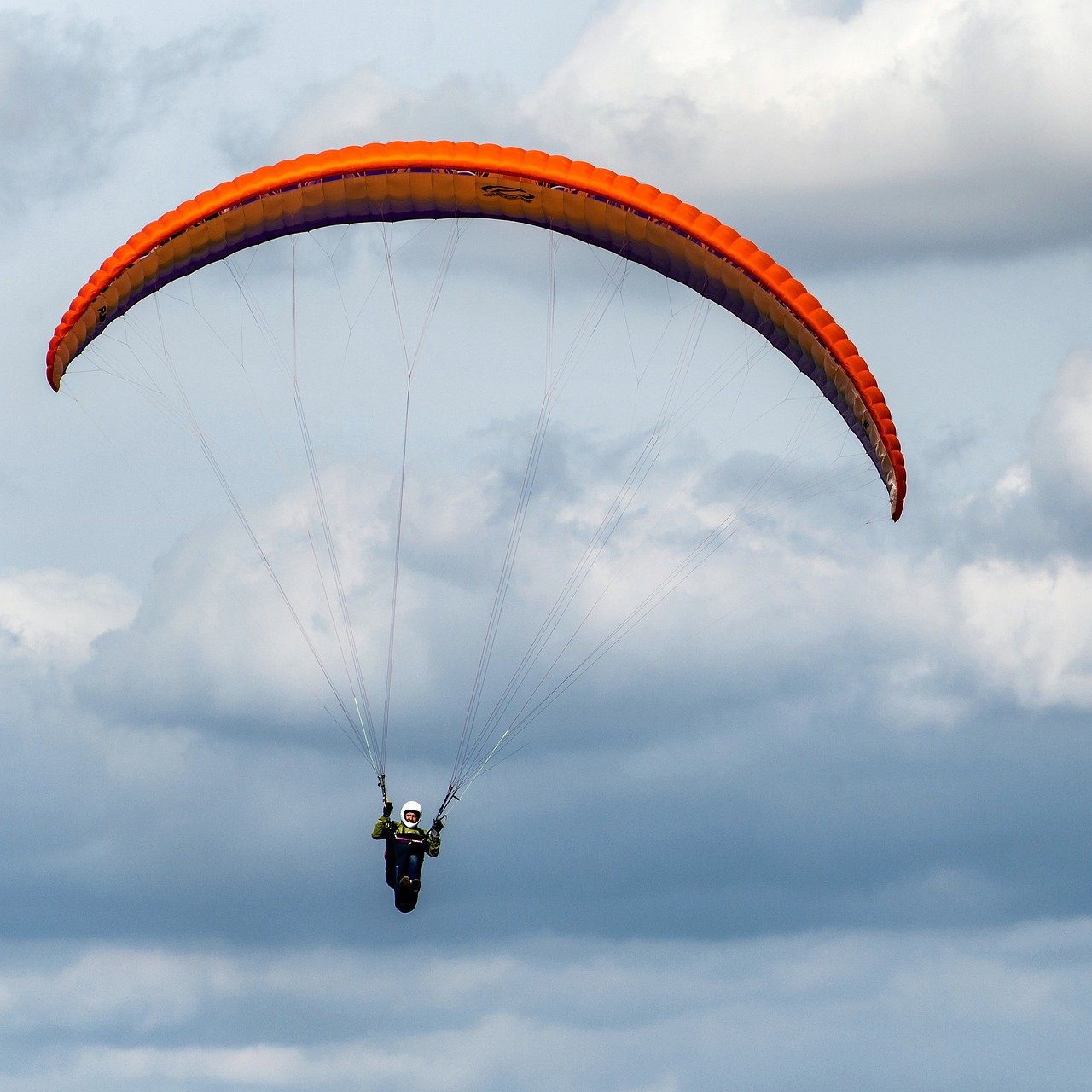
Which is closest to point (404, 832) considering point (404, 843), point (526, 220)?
point (404, 843)

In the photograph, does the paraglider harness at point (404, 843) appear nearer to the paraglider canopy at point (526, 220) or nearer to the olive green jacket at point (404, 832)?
the olive green jacket at point (404, 832)

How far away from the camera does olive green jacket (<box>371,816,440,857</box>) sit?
168ft

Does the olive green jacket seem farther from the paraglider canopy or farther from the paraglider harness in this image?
the paraglider canopy

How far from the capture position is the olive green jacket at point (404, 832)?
51344 mm

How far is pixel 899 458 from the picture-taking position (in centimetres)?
5166

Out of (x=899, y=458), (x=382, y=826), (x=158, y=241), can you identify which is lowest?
(x=382, y=826)

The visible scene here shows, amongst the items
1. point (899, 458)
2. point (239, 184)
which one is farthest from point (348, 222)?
point (899, 458)

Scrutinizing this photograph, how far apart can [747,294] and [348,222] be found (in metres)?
6.84

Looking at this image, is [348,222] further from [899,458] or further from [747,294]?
[899,458]

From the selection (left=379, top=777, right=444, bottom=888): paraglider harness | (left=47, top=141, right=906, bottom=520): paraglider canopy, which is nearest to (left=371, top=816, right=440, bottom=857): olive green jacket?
(left=379, top=777, right=444, bottom=888): paraglider harness

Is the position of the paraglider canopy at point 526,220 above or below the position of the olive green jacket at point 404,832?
above

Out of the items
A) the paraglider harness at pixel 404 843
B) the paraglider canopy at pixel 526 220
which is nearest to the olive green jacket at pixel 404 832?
the paraglider harness at pixel 404 843

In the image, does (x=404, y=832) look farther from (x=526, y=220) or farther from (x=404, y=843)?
(x=526, y=220)

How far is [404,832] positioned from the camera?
51.6m
